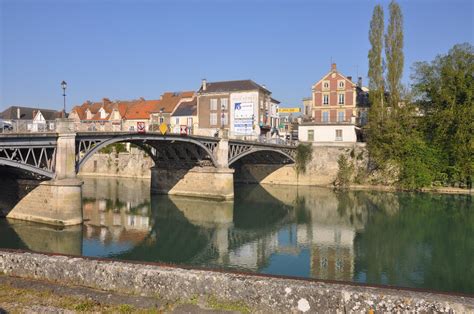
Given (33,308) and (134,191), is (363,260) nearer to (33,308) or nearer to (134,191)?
(33,308)

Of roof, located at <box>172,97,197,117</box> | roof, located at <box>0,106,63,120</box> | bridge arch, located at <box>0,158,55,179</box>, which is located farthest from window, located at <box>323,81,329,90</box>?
roof, located at <box>0,106,63,120</box>

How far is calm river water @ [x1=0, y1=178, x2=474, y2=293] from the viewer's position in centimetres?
1919

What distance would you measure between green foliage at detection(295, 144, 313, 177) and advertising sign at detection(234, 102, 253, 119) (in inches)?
401

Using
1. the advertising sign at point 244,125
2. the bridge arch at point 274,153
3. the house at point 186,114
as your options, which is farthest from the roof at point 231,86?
the bridge arch at point 274,153

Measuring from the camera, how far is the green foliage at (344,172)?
165 feet

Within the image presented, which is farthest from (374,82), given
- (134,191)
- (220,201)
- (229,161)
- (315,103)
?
(134,191)

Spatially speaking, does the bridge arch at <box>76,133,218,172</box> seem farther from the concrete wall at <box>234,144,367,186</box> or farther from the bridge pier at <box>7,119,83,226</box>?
the concrete wall at <box>234,144,367,186</box>

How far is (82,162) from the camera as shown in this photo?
26047 millimetres

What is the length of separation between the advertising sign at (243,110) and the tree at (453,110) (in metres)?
23.2

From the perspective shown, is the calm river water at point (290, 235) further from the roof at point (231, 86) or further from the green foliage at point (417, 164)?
the roof at point (231, 86)

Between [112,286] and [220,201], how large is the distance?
30.4 m

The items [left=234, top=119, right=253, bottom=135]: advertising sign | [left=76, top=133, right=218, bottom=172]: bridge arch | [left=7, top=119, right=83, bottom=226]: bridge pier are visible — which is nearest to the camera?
[left=7, top=119, right=83, bottom=226]: bridge pier

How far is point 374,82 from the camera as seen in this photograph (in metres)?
46.7

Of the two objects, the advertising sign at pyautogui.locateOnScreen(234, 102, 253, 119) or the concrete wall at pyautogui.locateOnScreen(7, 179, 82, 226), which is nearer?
the concrete wall at pyautogui.locateOnScreen(7, 179, 82, 226)
